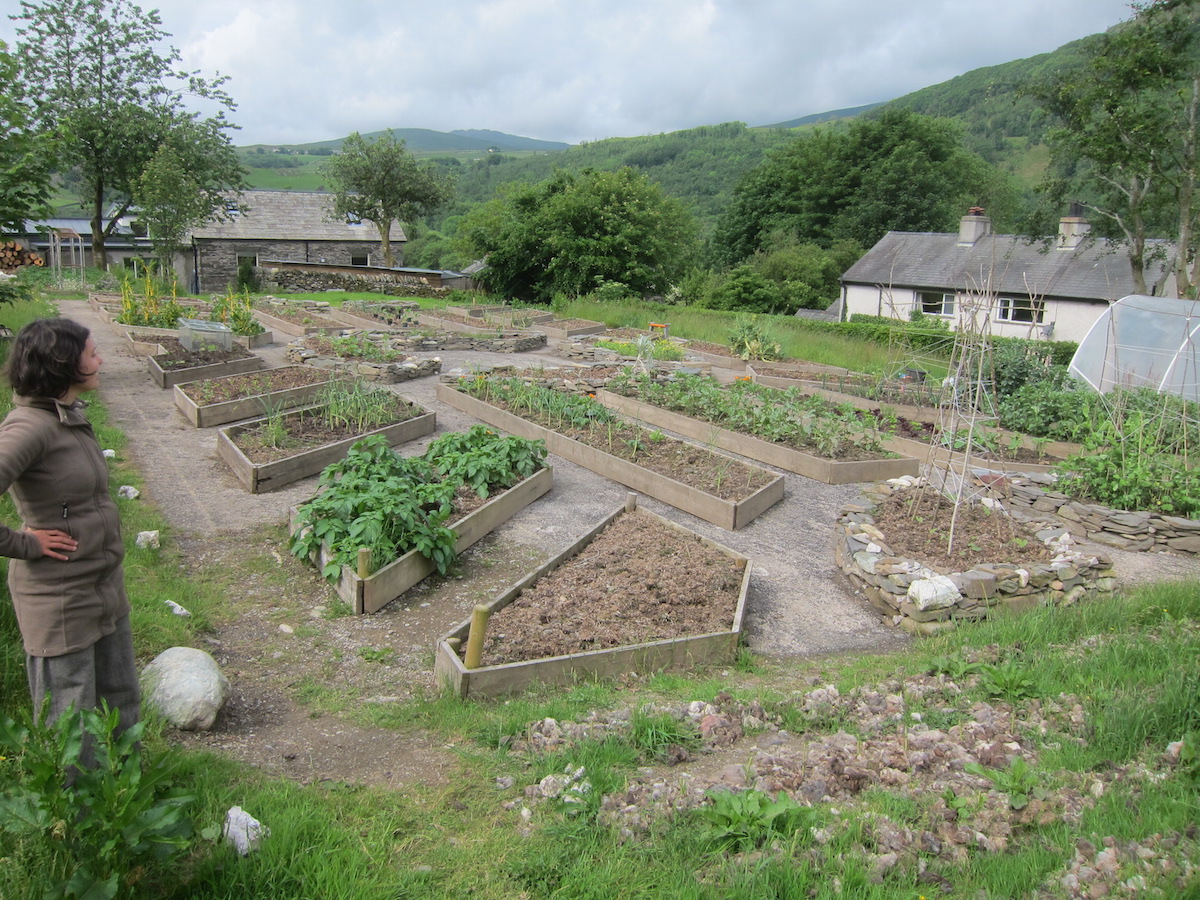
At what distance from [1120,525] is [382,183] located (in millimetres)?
31248

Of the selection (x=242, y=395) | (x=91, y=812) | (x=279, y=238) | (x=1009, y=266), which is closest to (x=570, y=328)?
(x=242, y=395)

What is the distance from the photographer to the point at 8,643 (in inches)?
148

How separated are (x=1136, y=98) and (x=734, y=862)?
29.5 meters

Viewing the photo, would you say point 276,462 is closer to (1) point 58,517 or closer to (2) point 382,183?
(1) point 58,517

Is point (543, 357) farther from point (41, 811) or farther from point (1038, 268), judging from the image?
point (1038, 268)

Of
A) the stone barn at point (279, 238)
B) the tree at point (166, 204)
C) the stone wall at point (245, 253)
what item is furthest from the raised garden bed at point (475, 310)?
the stone wall at point (245, 253)

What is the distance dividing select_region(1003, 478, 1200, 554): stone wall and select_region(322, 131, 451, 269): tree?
1187 inches

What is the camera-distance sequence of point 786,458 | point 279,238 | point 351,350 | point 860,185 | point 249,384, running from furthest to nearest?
point 860,185, point 279,238, point 351,350, point 249,384, point 786,458

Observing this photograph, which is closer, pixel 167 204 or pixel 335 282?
pixel 167 204

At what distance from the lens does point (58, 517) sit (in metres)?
2.79

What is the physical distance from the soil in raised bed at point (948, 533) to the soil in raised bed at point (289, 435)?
5995 millimetres

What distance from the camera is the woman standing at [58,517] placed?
2.72m

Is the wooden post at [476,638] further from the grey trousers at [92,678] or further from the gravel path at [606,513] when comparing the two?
the gravel path at [606,513]

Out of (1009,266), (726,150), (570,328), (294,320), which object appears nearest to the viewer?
(294,320)
